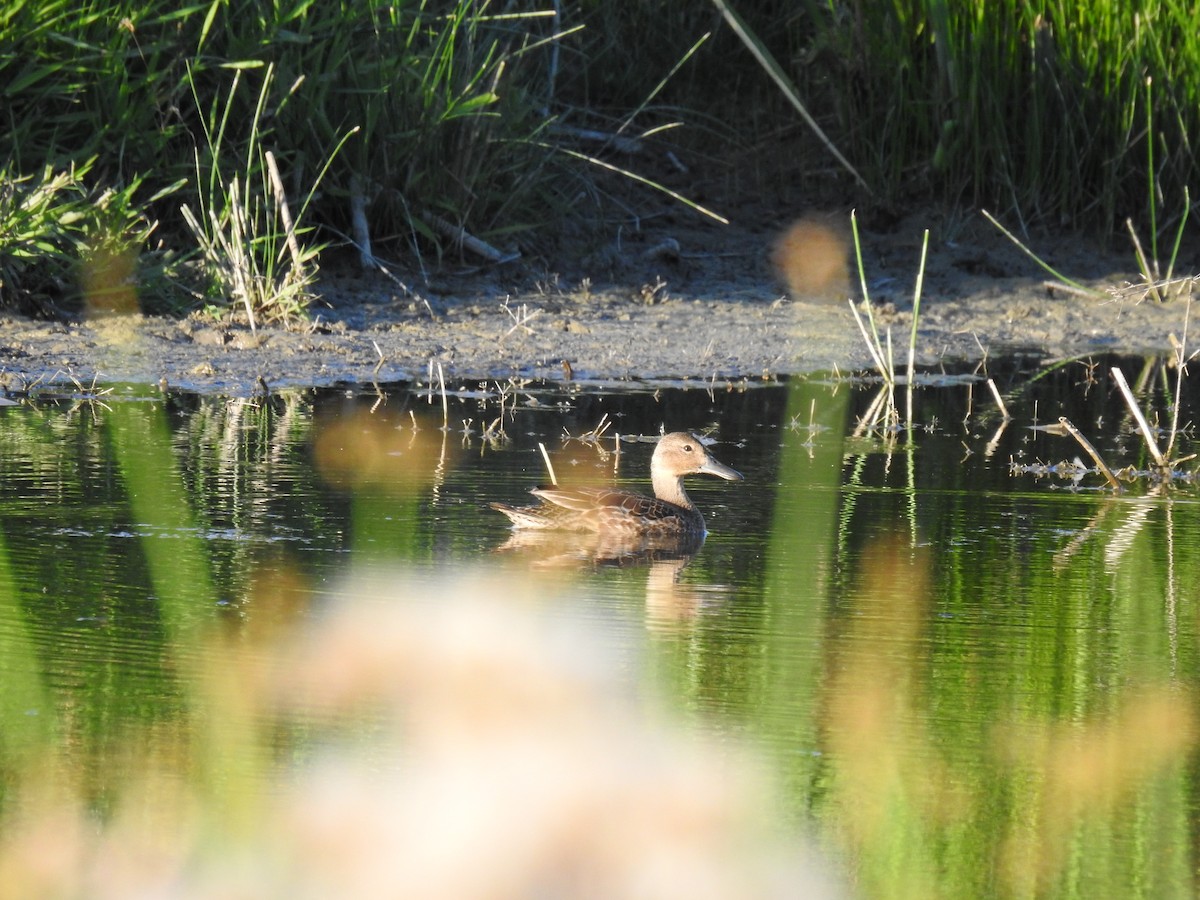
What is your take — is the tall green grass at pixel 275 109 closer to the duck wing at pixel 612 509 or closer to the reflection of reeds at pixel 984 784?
the duck wing at pixel 612 509

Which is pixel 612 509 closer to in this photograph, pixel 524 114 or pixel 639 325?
pixel 639 325

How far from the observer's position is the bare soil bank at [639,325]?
34.5ft

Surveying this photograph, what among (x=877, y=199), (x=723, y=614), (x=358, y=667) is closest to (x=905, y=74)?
(x=877, y=199)

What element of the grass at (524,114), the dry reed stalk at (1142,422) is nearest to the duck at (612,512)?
the dry reed stalk at (1142,422)

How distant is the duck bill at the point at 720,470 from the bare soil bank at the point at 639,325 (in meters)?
2.62

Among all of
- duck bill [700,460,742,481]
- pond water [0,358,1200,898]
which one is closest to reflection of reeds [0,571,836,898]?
pond water [0,358,1200,898]

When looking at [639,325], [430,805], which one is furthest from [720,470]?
[639,325]

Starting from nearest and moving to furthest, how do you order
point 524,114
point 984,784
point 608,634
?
point 984,784
point 608,634
point 524,114

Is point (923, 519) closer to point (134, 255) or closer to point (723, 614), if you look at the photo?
point (723, 614)

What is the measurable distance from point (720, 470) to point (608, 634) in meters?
2.13

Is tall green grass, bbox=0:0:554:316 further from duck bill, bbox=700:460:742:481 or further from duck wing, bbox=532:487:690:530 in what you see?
duck wing, bbox=532:487:690:530

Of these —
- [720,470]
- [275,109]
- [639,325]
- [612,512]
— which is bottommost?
[612,512]

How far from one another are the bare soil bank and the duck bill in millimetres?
2618

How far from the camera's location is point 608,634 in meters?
5.47
